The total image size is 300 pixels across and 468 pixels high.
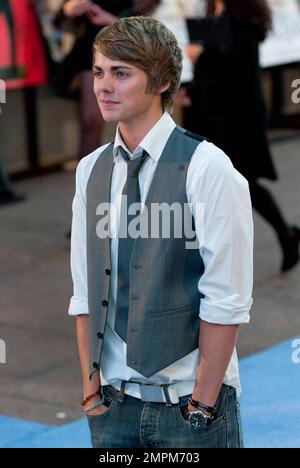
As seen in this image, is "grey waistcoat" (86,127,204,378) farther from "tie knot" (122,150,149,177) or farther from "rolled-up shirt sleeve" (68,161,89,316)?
"rolled-up shirt sleeve" (68,161,89,316)

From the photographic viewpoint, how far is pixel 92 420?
3242 millimetres

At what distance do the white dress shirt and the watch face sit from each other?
0.29 ft

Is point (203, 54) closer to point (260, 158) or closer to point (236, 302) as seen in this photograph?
point (260, 158)

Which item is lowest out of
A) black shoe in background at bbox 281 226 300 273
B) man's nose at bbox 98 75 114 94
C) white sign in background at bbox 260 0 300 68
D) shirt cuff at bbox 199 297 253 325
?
black shoe in background at bbox 281 226 300 273

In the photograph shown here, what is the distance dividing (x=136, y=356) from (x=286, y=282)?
483 cm

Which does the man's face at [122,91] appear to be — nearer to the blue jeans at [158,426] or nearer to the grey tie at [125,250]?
the grey tie at [125,250]

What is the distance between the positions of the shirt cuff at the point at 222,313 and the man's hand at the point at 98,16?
5.66 meters

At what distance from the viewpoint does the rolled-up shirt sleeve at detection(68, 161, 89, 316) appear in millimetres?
3334

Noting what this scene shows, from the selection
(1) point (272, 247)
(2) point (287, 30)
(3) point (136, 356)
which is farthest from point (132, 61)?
(2) point (287, 30)

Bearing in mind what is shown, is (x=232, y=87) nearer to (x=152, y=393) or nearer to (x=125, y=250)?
(x=125, y=250)

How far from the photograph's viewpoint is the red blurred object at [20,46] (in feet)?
34.1

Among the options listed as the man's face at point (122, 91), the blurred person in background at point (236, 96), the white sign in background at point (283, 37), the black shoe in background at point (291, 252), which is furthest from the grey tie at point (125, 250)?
the white sign in background at point (283, 37)

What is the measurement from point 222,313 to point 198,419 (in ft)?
0.95

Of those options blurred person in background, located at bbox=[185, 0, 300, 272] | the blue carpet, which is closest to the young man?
the blue carpet
